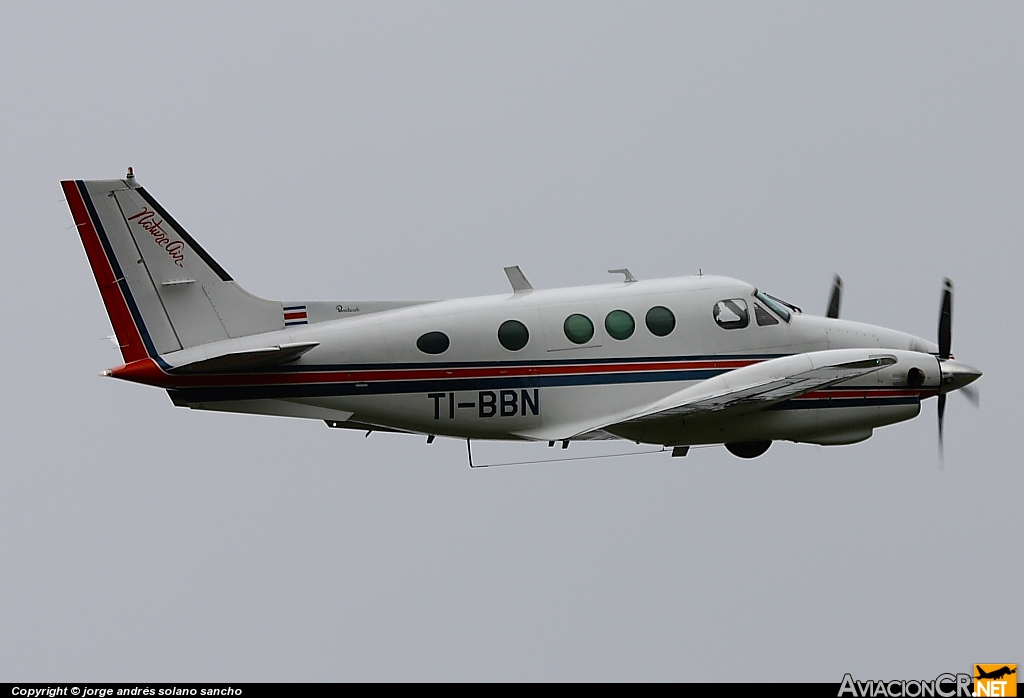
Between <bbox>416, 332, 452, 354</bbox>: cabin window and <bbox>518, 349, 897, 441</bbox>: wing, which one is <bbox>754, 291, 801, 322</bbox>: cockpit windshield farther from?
<bbox>416, 332, 452, 354</bbox>: cabin window

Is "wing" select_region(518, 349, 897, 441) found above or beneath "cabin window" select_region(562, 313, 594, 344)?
beneath

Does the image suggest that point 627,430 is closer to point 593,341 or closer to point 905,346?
point 593,341

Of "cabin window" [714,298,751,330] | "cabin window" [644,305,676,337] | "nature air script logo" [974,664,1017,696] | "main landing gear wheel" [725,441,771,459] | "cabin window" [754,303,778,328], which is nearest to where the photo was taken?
"nature air script logo" [974,664,1017,696]

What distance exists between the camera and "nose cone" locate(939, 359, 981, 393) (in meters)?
29.2

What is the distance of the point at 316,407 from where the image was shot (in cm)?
2673

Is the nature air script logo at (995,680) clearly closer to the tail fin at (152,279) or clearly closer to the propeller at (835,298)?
the propeller at (835,298)

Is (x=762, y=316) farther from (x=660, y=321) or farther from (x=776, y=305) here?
(x=660, y=321)

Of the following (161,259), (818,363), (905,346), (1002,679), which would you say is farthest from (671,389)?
(161,259)

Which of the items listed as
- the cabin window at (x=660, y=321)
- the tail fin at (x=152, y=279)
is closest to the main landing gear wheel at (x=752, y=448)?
the cabin window at (x=660, y=321)

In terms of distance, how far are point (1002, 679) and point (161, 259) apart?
15.6m

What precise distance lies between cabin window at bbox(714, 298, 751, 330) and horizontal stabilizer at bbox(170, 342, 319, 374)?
7456 mm

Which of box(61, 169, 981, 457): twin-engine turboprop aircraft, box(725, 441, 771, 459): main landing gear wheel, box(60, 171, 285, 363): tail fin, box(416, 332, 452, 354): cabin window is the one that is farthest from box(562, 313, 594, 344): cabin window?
box(60, 171, 285, 363): tail fin

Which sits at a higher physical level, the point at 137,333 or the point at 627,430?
the point at 137,333

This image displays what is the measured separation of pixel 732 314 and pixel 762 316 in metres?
0.62
